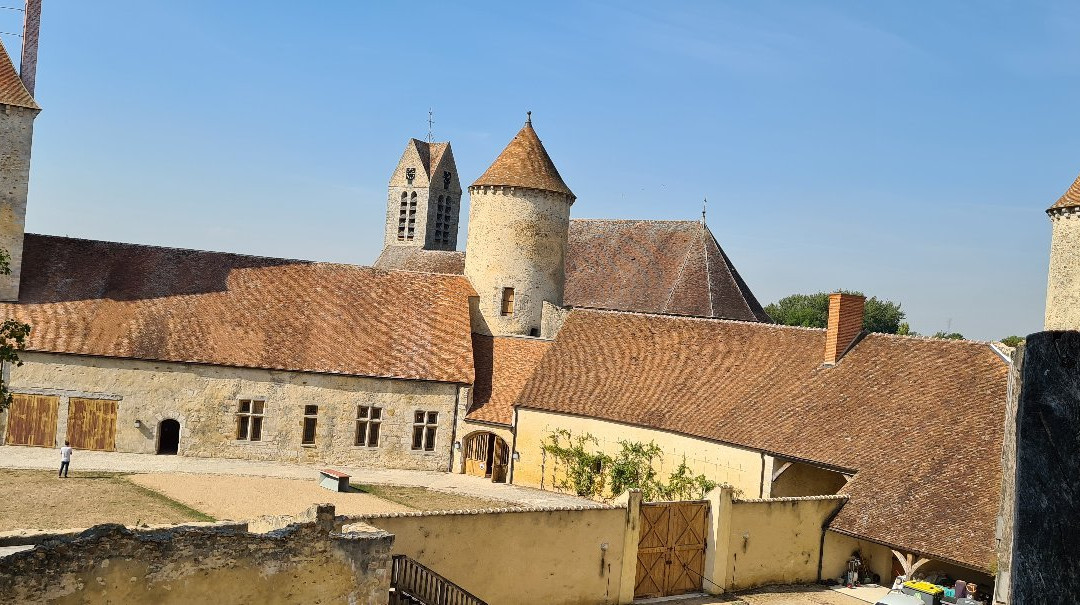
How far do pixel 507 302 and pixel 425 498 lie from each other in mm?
10634

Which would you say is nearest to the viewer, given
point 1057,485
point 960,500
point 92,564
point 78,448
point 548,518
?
point 1057,485

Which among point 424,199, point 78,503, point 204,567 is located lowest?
point 78,503

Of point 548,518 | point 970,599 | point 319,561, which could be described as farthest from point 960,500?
point 319,561

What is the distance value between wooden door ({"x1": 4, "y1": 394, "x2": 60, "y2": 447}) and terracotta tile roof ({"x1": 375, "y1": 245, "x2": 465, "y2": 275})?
25.5 metres

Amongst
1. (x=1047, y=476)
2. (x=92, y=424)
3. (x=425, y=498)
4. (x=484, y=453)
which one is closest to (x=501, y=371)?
(x=484, y=453)

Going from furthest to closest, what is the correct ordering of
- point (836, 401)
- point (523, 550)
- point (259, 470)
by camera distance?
point (259, 470) → point (836, 401) → point (523, 550)

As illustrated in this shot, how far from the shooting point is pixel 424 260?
5794cm

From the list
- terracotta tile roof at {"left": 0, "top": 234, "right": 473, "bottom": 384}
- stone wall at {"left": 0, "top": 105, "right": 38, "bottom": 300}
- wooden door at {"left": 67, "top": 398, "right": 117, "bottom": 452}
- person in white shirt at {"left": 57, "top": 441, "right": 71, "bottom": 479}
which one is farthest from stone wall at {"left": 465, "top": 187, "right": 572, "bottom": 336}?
person in white shirt at {"left": 57, "top": 441, "right": 71, "bottom": 479}

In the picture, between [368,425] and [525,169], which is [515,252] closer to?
[525,169]

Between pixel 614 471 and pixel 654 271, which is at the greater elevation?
pixel 654 271

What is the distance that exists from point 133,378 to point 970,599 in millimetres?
22527

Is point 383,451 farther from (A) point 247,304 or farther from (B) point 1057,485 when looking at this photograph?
(B) point 1057,485

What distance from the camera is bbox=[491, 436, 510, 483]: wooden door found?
96.6 feet

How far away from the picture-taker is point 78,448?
2702cm
